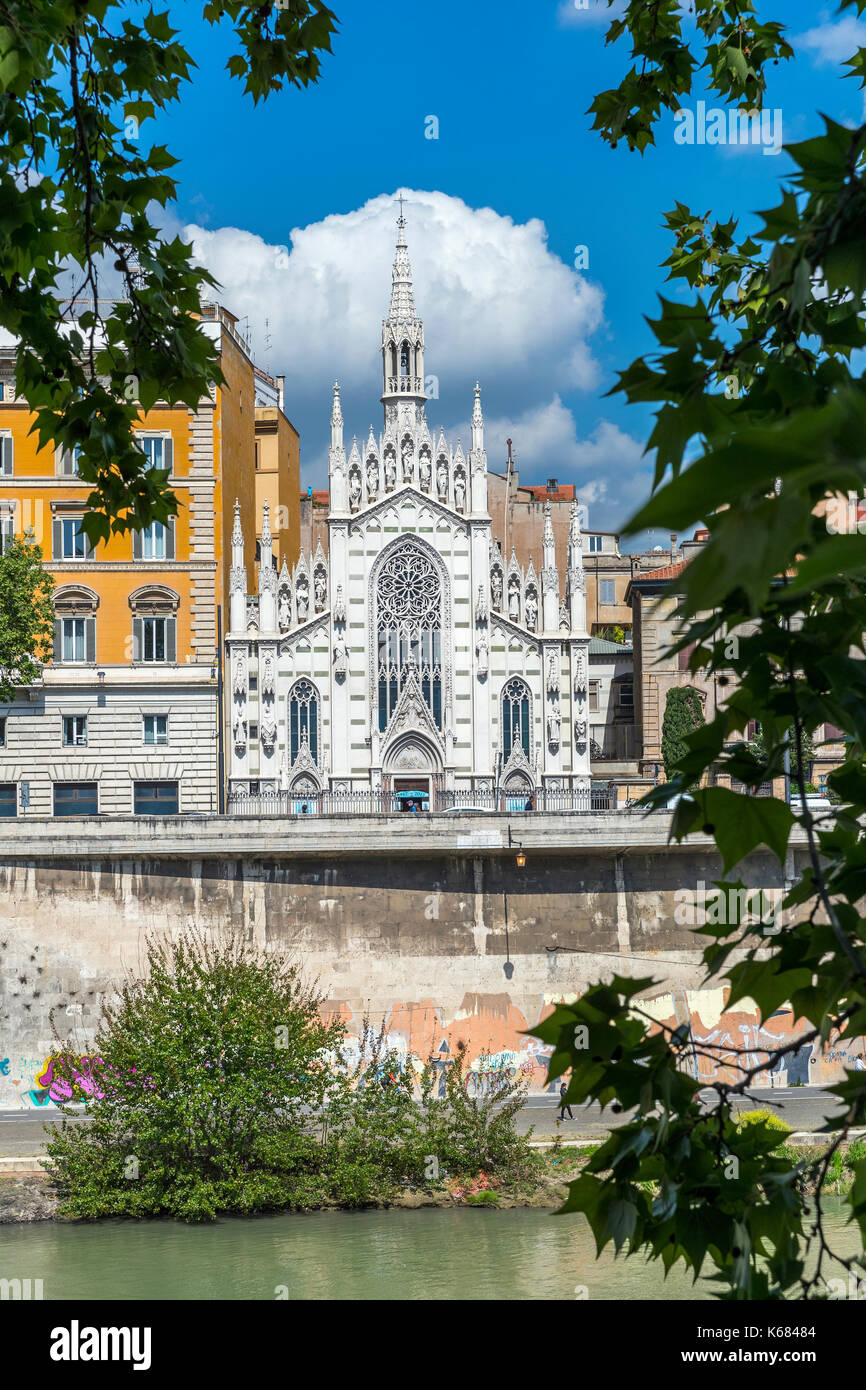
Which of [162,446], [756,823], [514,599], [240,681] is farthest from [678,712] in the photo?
[756,823]

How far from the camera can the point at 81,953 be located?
992 inches

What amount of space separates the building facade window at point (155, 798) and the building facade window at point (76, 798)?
3.16 ft

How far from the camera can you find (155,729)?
117 ft

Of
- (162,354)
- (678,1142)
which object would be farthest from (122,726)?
(678,1142)

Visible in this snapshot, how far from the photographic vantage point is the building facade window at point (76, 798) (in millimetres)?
35094

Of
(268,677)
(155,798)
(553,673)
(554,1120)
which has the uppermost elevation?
(553,673)

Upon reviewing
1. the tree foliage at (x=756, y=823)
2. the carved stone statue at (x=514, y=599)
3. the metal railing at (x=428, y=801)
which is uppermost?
the carved stone statue at (x=514, y=599)

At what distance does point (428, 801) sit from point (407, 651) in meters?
4.22

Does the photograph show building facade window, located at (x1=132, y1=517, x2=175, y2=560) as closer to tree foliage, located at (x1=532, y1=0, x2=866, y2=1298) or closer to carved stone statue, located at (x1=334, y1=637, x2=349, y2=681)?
carved stone statue, located at (x1=334, y1=637, x2=349, y2=681)

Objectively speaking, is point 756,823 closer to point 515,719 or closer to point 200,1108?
point 200,1108

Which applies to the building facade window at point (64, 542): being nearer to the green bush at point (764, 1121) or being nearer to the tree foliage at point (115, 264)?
the green bush at point (764, 1121)


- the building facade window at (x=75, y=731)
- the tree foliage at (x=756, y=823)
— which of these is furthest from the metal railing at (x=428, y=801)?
the tree foliage at (x=756, y=823)

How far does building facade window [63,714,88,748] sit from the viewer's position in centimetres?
3509

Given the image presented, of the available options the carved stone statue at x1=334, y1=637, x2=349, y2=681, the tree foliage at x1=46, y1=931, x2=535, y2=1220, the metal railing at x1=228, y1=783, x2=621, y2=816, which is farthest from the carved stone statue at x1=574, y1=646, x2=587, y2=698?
the tree foliage at x1=46, y1=931, x2=535, y2=1220
